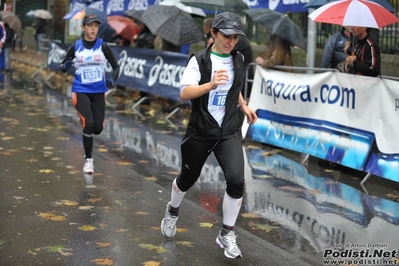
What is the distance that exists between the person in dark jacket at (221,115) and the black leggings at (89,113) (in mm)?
3145

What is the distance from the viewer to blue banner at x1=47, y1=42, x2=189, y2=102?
Result: 15.0m

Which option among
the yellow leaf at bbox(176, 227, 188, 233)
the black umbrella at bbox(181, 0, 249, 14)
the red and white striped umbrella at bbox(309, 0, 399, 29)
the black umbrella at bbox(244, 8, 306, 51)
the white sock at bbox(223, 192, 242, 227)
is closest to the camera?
the white sock at bbox(223, 192, 242, 227)

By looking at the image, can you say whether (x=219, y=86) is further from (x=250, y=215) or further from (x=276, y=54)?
(x=276, y=54)

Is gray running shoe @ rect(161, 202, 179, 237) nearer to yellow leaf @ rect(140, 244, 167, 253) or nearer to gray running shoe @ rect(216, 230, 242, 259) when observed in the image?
yellow leaf @ rect(140, 244, 167, 253)

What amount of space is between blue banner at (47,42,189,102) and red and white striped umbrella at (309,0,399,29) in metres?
4.88

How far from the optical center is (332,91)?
1026 centimetres

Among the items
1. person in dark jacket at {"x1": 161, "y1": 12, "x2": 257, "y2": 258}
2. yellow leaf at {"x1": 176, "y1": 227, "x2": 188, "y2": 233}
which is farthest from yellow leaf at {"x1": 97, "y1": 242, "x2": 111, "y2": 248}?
person in dark jacket at {"x1": 161, "y1": 12, "x2": 257, "y2": 258}

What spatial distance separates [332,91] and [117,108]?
6843 mm

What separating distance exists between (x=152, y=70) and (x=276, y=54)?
4.68 meters

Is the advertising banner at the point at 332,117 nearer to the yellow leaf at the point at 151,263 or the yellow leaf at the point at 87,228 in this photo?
the yellow leaf at the point at 87,228

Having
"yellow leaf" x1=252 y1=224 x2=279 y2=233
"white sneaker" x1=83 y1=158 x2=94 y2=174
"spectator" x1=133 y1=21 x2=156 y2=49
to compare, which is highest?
"spectator" x1=133 y1=21 x2=156 y2=49

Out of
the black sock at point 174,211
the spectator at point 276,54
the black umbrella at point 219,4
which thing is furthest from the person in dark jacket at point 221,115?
the black umbrella at point 219,4

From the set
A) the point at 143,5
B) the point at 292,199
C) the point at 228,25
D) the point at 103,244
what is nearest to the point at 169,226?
the point at 103,244

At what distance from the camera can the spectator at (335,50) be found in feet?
37.3
